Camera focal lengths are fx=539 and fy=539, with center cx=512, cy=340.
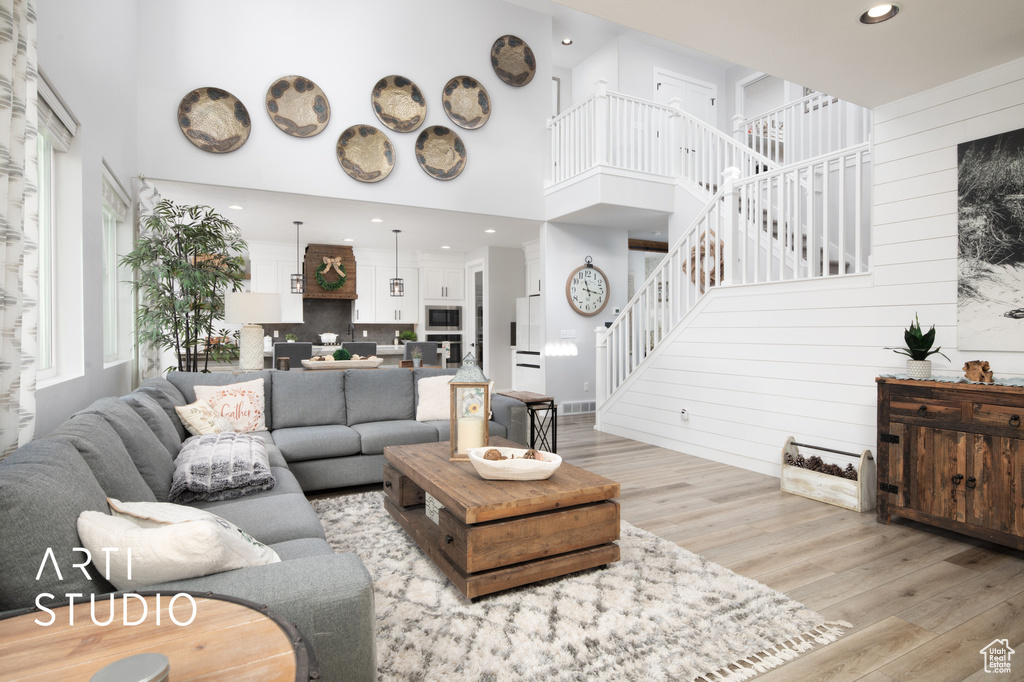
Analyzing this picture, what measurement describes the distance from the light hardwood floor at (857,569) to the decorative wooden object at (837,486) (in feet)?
0.26

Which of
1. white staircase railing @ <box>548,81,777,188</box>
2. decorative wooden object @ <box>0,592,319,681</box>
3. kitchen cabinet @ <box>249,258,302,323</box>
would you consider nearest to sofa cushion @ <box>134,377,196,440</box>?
decorative wooden object @ <box>0,592,319,681</box>

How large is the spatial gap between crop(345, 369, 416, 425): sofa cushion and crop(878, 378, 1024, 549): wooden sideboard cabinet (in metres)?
3.28

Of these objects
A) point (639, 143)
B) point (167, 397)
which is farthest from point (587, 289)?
point (167, 397)

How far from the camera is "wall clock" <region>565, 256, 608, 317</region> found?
7.12m

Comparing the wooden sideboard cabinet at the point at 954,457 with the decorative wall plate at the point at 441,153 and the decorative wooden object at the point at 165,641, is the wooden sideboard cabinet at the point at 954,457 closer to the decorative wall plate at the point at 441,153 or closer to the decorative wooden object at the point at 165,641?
the decorative wooden object at the point at 165,641

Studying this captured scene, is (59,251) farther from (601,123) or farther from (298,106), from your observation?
(601,123)

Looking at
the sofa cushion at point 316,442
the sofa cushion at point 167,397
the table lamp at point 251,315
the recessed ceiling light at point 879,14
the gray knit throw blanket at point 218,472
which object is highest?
the recessed ceiling light at point 879,14

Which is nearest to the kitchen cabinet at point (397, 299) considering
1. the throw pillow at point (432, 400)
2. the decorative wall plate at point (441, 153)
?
the decorative wall plate at point (441, 153)

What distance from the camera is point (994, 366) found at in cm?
297

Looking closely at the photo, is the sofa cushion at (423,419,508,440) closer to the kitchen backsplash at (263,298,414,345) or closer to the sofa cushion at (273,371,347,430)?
the sofa cushion at (273,371,347,430)

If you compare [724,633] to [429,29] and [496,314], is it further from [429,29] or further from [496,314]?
[496,314]

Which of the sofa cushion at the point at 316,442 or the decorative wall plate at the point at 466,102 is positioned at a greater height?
the decorative wall plate at the point at 466,102

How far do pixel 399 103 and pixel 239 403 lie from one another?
3.95 m

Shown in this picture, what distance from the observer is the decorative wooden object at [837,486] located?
3348 millimetres
